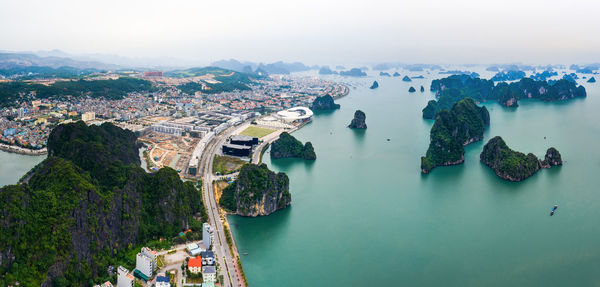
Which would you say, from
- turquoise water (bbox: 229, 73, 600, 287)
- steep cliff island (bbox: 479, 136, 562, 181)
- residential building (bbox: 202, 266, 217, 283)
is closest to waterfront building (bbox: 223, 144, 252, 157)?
turquoise water (bbox: 229, 73, 600, 287)

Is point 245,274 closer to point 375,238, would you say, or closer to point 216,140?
point 375,238

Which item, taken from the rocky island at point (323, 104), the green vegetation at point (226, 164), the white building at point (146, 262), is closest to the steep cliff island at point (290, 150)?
the green vegetation at point (226, 164)

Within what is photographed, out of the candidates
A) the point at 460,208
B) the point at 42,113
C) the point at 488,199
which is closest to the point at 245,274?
the point at 460,208

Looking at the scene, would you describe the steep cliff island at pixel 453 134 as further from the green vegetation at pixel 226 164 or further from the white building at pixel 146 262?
the white building at pixel 146 262

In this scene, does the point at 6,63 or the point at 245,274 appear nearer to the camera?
the point at 245,274

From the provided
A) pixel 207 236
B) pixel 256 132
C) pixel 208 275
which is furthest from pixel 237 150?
pixel 208 275

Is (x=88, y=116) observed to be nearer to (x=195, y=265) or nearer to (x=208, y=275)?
(x=195, y=265)
